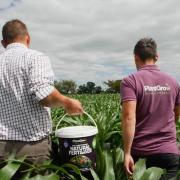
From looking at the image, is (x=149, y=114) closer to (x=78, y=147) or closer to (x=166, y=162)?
(x=166, y=162)

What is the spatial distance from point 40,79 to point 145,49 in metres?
0.94

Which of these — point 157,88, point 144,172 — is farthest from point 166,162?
point 157,88

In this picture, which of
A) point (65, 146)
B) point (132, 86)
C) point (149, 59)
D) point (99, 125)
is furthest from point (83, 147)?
point (99, 125)

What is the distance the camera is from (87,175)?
10.9 ft

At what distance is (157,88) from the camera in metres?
3.43

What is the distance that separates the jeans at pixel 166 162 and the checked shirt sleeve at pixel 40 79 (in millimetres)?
1039

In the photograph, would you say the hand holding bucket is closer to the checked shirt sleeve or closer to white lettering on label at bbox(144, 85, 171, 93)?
the checked shirt sleeve

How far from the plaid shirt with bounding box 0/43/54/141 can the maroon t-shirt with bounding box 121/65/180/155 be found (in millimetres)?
685

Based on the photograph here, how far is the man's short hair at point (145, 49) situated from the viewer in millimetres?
3445

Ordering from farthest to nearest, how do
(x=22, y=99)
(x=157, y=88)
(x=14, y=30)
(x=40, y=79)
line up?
(x=157, y=88), (x=14, y=30), (x=22, y=99), (x=40, y=79)

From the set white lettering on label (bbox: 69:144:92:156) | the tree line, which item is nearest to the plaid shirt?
white lettering on label (bbox: 69:144:92:156)

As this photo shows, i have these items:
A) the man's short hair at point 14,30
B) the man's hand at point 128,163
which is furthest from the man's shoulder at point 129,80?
the man's short hair at point 14,30

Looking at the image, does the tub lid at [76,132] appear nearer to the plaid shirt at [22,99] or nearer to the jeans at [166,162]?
the plaid shirt at [22,99]

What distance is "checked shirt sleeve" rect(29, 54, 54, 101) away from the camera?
3016 mm
